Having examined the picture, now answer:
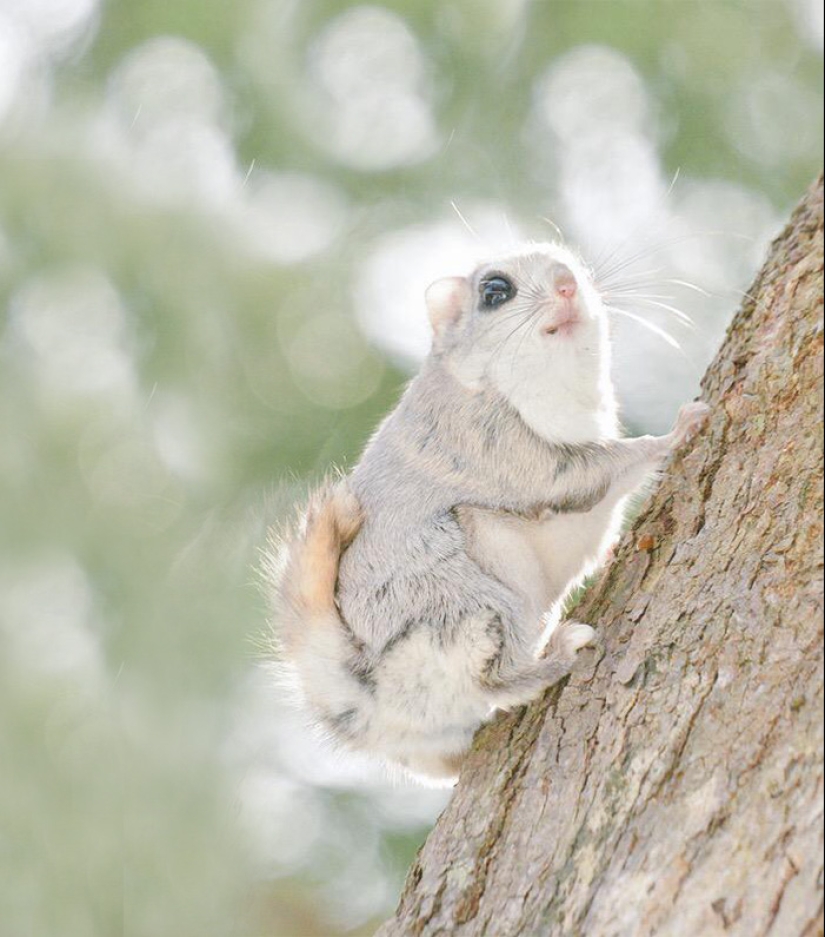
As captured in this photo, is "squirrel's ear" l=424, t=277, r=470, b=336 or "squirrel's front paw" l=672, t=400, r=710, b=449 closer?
"squirrel's front paw" l=672, t=400, r=710, b=449

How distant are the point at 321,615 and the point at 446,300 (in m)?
1.09

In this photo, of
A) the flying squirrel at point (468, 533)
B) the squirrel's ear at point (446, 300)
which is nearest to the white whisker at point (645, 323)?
the flying squirrel at point (468, 533)

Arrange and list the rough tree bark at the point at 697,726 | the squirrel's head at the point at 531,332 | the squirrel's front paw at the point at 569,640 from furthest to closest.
Result: the squirrel's head at the point at 531,332 → the squirrel's front paw at the point at 569,640 → the rough tree bark at the point at 697,726

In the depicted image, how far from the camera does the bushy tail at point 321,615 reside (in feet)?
9.16

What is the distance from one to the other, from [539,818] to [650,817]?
233 millimetres

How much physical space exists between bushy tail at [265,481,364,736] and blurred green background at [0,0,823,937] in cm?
183

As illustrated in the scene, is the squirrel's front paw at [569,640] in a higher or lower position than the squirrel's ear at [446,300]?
lower

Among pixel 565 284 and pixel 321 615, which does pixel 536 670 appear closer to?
pixel 321 615

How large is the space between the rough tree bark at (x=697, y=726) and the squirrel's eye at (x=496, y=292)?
82 cm

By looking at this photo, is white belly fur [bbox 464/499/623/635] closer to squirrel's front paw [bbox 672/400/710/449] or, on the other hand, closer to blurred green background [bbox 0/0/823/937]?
squirrel's front paw [bbox 672/400/710/449]

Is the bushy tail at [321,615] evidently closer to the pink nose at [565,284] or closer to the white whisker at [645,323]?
the pink nose at [565,284]

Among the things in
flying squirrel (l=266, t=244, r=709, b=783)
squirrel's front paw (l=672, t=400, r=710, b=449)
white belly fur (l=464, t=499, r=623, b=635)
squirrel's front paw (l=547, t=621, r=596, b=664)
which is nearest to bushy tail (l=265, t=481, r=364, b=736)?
flying squirrel (l=266, t=244, r=709, b=783)

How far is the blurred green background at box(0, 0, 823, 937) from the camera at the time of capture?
5.11 meters

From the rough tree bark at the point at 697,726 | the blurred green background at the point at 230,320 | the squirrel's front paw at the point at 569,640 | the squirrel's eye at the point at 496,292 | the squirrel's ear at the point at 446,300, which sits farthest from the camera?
the blurred green background at the point at 230,320
